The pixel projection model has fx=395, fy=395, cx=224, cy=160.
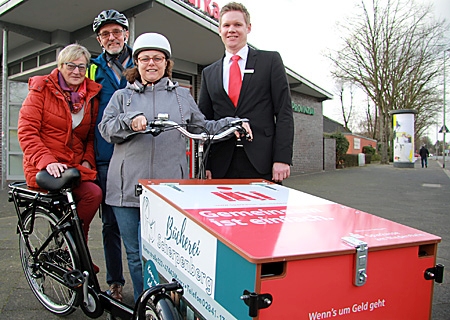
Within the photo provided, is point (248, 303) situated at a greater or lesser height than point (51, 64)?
lesser

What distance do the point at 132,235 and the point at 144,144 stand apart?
0.64 meters

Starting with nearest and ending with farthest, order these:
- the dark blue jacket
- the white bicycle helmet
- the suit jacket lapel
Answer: the white bicycle helmet < the suit jacket lapel < the dark blue jacket

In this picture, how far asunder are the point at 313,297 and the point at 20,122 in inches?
90.5

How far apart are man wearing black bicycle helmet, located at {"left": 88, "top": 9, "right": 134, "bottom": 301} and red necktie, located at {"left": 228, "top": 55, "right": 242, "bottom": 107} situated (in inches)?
31.4

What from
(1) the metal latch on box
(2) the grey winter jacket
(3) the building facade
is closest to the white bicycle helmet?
(2) the grey winter jacket

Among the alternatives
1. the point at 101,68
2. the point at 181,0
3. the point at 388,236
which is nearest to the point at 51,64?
the point at 181,0

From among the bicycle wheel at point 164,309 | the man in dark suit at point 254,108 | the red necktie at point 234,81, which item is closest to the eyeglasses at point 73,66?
the man in dark suit at point 254,108

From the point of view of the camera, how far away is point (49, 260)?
284 cm

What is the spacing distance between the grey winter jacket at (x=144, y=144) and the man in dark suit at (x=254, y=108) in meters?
0.33

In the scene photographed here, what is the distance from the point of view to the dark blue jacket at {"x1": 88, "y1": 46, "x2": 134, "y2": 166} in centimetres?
299

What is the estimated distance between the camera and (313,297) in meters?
1.28

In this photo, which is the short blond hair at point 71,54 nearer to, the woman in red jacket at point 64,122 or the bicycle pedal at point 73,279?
the woman in red jacket at point 64,122

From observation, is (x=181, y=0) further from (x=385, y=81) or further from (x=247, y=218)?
(x=385, y=81)

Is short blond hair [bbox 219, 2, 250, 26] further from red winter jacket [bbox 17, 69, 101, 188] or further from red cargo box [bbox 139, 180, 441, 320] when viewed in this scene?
red cargo box [bbox 139, 180, 441, 320]
